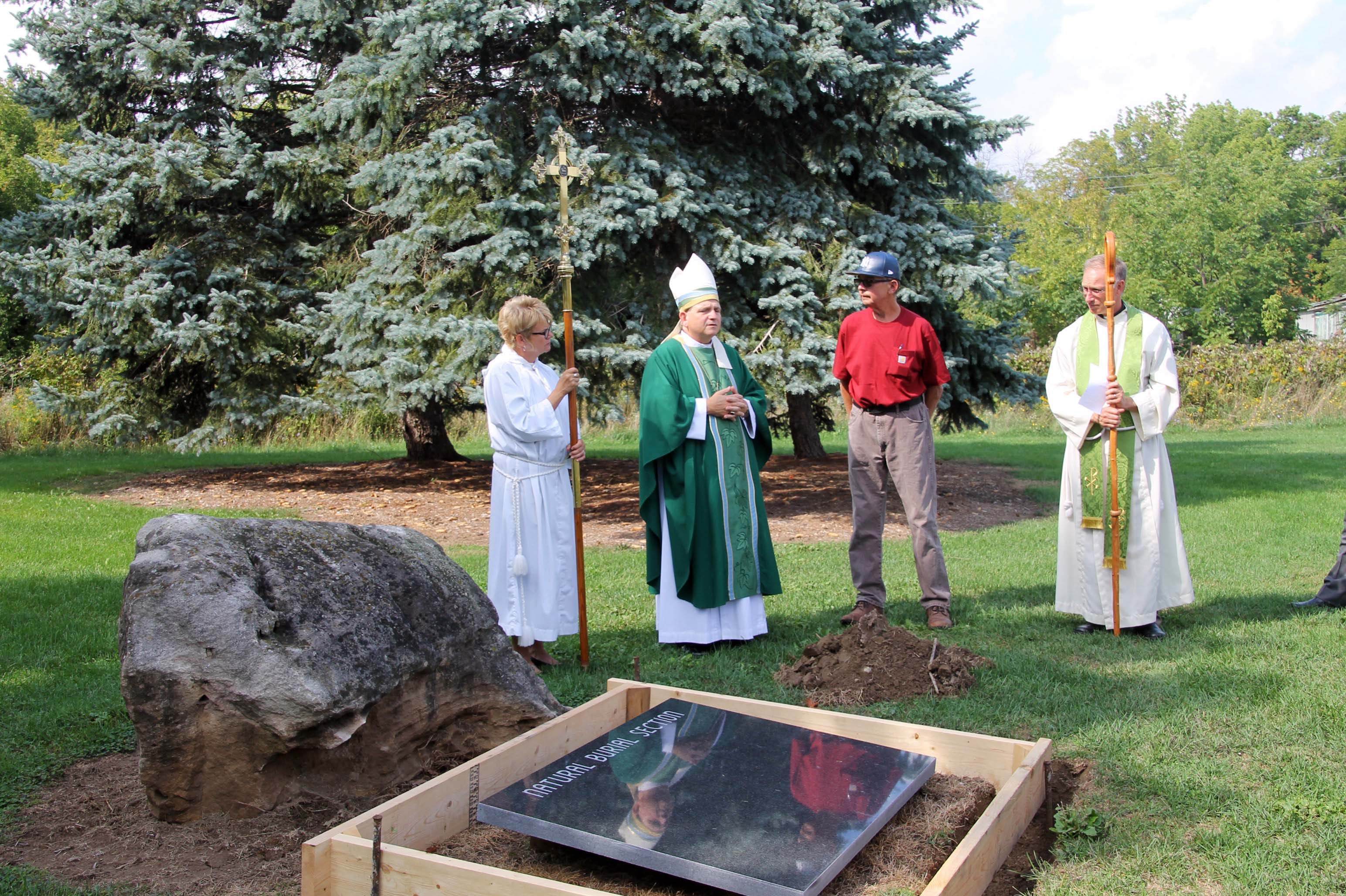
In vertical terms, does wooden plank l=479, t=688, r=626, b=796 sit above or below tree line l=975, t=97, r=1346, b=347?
below

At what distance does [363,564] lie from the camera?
4.24 m

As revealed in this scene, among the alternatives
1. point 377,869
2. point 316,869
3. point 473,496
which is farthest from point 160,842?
point 473,496

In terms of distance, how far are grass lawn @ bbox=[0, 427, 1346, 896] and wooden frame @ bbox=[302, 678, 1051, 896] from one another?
0.28 meters

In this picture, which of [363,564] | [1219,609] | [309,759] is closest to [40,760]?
[309,759]

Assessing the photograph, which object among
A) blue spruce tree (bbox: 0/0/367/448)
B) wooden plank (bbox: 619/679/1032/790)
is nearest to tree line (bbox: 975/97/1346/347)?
blue spruce tree (bbox: 0/0/367/448)

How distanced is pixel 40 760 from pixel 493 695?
1.92m

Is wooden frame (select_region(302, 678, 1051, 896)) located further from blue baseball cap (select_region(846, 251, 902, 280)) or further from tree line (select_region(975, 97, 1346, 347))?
tree line (select_region(975, 97, 1346, 347))

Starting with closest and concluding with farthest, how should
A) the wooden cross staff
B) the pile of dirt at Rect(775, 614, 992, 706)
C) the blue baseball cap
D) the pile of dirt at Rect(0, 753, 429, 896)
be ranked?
1. the pile of dirt at Rect(0, 753, 429, 896)
2. the pile of dirt at Rect(775, 614, 992, 706)
3. the wooden cross staff
4. the blue baseball cap

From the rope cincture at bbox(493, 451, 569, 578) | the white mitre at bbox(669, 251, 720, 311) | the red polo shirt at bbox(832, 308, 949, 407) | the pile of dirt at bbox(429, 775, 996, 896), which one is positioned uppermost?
the white mitre at bbox(669, 251, 720, 311)

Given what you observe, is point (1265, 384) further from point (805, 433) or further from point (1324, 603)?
point (1324, 603)

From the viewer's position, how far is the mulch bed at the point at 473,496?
36.5 feet

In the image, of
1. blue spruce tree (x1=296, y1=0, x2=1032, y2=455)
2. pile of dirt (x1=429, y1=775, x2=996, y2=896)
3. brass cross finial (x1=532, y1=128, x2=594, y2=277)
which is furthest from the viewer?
blue spruce tree (x1=296, y1=0, x2=1032, y2=455)

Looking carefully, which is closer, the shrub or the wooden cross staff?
the wooden cross staff

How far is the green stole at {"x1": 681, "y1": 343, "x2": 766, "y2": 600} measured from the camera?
632 centimetres
